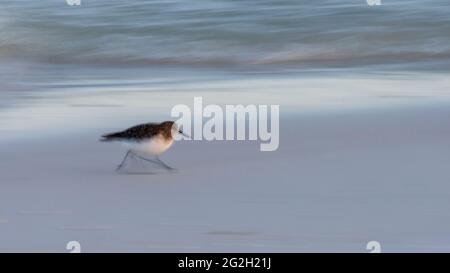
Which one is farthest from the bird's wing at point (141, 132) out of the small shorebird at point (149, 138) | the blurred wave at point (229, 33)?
the blurred wave at point (229, 33)

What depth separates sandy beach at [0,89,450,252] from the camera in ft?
18.1

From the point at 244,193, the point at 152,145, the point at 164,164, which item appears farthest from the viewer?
the point at 164,164

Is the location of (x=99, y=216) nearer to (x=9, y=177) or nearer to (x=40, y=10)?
(x=9, y=177)

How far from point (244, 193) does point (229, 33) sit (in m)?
6.21

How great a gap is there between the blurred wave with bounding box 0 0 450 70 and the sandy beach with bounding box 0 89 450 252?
3346 mm

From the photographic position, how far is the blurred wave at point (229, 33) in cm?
1116

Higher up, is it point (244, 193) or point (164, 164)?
point (164, 164)

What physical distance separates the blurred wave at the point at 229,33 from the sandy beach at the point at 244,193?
3.35 metres

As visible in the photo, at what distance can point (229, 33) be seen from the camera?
1232cm

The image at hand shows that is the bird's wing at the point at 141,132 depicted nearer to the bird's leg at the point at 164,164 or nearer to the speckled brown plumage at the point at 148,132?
the speckled brown plumage at the point at 148,132

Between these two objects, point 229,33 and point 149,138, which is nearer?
point 149,138

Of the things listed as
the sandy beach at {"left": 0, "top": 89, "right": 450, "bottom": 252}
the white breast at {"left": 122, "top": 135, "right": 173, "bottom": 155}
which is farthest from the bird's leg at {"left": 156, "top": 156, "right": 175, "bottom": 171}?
the white breast at {"left": 122, "top": 135, "right": 173, "bottom": 155}

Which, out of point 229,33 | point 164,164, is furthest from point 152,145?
point 229,33

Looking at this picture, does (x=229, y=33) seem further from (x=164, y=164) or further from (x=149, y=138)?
(x=149, y=138)
